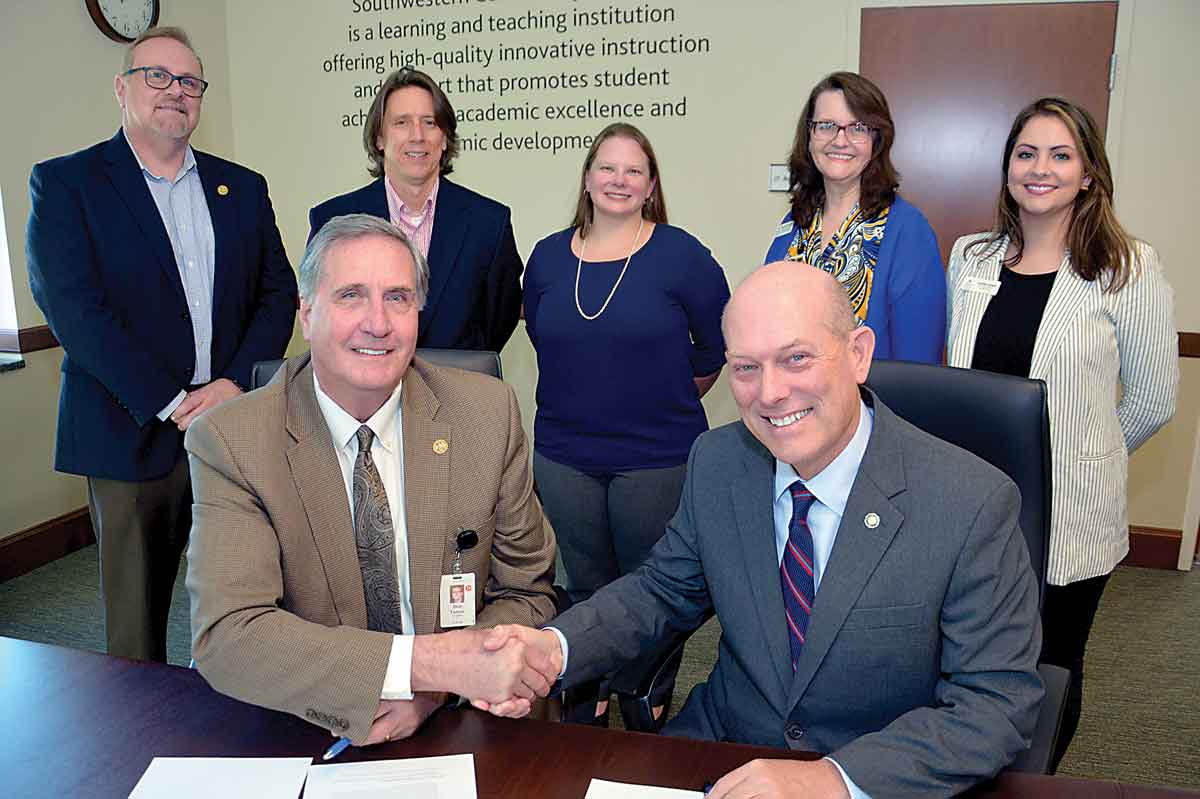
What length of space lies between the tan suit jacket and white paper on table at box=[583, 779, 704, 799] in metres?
0.37

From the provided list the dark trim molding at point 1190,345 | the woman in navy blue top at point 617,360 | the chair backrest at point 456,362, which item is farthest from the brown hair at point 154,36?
the dark trim molding at point 1190,345

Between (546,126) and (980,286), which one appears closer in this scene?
(980,286)

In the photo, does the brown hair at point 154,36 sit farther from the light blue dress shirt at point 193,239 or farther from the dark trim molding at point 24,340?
the dark trim molding at point 24,340

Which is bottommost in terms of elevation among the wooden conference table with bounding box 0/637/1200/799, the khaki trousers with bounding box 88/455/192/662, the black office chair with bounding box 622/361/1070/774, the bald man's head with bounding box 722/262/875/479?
the khaki trousers with bounding box 88/455/192/662

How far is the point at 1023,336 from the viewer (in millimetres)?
2426

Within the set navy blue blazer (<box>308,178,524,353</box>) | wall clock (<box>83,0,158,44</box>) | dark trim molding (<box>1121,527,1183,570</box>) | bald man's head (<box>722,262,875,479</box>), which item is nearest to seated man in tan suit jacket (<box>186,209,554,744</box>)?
bald man's head (<box>722,262,875,479</box>)

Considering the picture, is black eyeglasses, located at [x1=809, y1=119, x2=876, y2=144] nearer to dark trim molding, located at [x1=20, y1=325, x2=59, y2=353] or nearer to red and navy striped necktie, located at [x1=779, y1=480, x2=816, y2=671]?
red and navy striped necktie, located at [x1=779, y1=480, x2=816, y2=671]

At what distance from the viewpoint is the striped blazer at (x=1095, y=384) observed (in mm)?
2354

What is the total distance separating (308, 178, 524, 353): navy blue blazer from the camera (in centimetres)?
298

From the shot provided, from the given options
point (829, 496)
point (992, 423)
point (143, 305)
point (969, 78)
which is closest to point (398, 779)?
point (829, 496)

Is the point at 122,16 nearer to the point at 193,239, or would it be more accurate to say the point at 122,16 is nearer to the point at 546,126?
→ the point at 546,126

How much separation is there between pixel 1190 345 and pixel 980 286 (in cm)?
229

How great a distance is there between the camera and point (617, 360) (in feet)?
9.13

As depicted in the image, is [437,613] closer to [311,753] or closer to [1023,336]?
[311,753]
